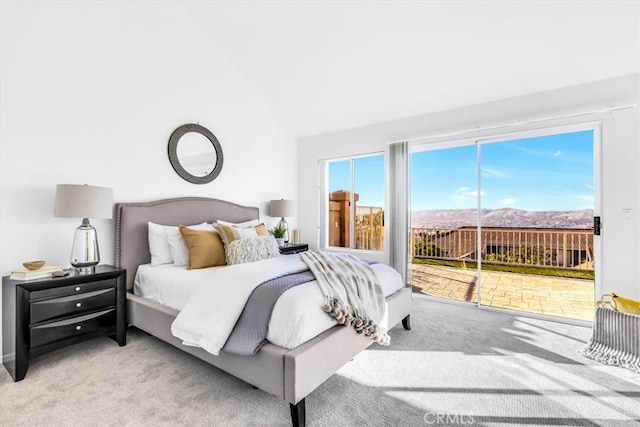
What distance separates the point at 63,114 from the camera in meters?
2.67

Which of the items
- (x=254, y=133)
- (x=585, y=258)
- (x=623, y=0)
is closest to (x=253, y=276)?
(x=254, y=133)

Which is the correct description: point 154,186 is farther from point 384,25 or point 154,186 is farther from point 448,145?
point 448,145

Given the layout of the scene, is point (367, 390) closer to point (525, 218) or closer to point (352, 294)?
point (352, 294)

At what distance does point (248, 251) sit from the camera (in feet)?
9.43

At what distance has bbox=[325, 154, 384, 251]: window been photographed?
15.4 feet

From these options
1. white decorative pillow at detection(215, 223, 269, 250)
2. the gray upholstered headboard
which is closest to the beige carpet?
the gray upholstered headboard

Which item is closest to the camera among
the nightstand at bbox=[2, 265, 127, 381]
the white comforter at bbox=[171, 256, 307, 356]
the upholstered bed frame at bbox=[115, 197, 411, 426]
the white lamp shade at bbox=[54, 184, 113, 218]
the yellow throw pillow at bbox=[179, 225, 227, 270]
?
the upholstered bed frame at bbox=[115, 197, 411, 426]

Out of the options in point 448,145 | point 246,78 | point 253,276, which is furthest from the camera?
point 246,78

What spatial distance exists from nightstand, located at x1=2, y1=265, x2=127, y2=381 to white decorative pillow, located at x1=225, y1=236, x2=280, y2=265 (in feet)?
3.05

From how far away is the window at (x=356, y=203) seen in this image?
471cm

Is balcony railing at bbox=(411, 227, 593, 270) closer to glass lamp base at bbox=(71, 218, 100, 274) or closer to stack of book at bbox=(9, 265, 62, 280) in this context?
glass lamp base at bbox=(71, 218, 100, 274)

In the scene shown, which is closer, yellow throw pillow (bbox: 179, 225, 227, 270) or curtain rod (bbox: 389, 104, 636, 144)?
yellow throw pillow (bbox: 179, 225, 227, 270)

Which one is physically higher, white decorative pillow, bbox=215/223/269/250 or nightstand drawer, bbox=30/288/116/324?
white decorative pillow, bbox=215/223/269/250

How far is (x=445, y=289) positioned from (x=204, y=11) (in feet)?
16.2
